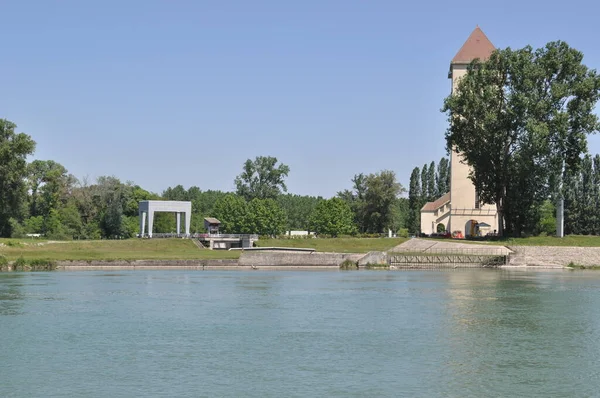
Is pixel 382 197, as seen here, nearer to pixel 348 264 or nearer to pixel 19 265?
pixel 348 264

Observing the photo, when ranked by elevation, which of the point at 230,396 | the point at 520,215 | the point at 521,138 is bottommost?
the point at 230,396

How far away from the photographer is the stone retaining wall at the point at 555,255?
73625 millimetres

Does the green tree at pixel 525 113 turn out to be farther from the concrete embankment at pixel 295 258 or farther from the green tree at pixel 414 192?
the green tree at pixel 414 192

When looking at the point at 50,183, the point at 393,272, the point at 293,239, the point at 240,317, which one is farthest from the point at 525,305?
the point at 50,183

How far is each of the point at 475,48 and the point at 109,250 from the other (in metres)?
46.8

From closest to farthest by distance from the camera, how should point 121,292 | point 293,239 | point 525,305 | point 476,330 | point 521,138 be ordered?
1. point 476,330
2. point 525,305
3. point 121,292
4. point 521,138
5. point 293,239

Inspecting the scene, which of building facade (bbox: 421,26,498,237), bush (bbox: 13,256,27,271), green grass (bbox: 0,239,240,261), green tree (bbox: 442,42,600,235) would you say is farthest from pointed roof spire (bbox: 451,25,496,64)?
bush (bbox: 13,256,27,271)

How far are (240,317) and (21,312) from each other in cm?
984

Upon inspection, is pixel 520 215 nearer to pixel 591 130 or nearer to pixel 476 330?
pixel 591 130

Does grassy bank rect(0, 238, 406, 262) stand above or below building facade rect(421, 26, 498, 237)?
below

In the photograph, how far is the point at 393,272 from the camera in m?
67.7

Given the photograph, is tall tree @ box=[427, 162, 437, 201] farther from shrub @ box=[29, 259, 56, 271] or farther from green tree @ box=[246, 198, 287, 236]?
shrub @ box=[29, 259, 56, 271]

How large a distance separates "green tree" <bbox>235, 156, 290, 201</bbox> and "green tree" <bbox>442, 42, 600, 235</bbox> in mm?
56341

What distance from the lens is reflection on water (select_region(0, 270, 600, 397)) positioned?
21.9 meters
